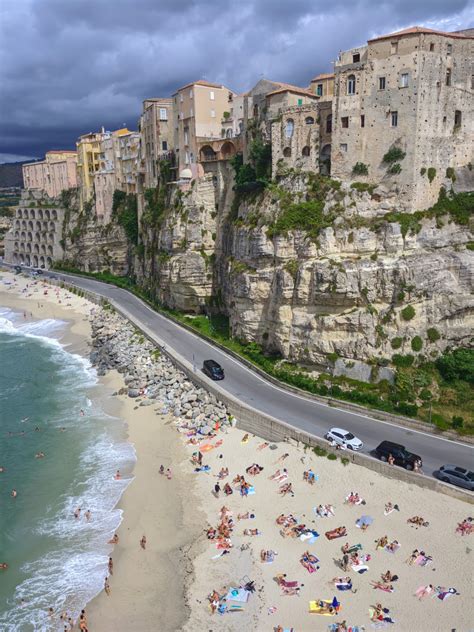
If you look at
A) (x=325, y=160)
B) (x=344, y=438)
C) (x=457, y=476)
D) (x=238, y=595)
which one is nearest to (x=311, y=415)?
(x=344, y=438)

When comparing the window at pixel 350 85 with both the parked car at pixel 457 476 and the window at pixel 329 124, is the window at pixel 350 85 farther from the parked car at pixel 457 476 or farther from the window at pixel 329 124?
the parked car at pixel 457 476

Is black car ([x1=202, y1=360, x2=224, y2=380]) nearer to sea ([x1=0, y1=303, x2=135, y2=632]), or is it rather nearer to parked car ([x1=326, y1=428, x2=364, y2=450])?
sea ([x1=0, y1=303, x2=135, y2=632])

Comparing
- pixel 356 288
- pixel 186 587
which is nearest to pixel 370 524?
pixel 186 587

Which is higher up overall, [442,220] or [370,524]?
[442,220]

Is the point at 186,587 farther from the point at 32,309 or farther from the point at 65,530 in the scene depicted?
the point at 32,309

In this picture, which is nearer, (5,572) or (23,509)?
(5,572)

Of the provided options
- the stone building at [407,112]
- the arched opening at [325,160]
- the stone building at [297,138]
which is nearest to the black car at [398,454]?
the stone building at [407,112]
